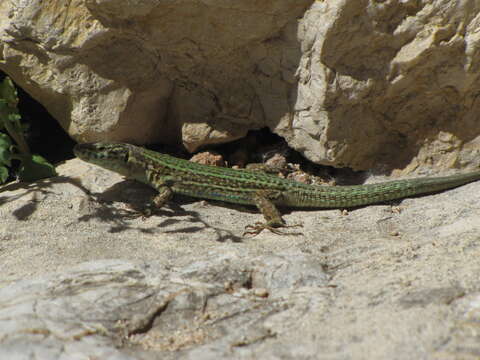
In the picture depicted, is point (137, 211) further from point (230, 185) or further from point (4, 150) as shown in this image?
point (4, 150)

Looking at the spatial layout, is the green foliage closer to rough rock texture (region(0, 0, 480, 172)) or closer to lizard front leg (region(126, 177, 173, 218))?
rough rock texture (region(0, 0, 480, 172))

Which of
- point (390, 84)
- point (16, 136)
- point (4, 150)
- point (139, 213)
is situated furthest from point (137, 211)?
point (390, 84)

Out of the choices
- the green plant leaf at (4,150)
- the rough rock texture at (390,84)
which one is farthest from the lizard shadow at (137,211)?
the rough rock texture at (390,84)

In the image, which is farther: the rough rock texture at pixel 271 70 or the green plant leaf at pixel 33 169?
the green plant leaf at pixel 33 169

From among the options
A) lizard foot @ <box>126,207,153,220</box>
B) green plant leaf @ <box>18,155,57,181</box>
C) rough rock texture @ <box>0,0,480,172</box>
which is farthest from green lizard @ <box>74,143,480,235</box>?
green plant leaf @ <box>18,155,57,181</box>

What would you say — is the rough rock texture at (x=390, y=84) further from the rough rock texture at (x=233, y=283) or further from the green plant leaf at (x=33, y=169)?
the green plant leaf at (x=33, y=169)

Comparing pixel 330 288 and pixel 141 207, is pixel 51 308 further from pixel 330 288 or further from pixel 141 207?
pixel 141 207

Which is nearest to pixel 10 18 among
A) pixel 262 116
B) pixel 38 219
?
pixel 38 219
